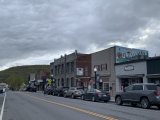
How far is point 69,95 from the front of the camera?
50688 millimetres

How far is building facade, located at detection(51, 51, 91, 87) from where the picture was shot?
73262mm

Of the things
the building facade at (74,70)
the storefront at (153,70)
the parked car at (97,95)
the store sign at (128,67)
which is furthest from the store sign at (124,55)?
the building facade at (74,70)

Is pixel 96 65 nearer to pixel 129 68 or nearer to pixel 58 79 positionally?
pixel 129 68

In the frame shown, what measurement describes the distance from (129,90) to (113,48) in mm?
25462

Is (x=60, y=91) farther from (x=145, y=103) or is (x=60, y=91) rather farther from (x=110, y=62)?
(x=145, y=103)

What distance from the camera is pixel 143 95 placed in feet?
88.9

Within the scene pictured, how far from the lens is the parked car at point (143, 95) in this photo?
26.2 meters

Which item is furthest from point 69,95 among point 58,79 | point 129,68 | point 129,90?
point 58,79

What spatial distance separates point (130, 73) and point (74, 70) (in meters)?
31.2

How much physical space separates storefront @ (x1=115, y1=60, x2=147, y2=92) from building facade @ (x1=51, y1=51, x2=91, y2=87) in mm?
20969

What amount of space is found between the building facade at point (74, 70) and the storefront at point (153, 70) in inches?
1149

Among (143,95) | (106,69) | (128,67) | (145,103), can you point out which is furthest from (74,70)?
(145,103)

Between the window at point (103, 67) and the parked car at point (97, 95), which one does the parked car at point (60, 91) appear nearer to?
the window at point (103, 67)

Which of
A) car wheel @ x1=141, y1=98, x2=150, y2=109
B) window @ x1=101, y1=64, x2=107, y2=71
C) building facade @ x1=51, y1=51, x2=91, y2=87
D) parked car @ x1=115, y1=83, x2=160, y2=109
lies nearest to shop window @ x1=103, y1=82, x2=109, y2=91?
window @ x1=101, y1=64, x2=107, y2=71
